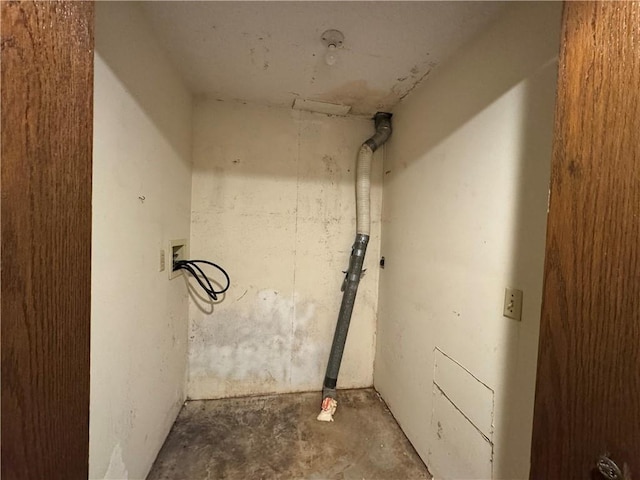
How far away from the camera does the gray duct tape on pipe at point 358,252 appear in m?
2.09

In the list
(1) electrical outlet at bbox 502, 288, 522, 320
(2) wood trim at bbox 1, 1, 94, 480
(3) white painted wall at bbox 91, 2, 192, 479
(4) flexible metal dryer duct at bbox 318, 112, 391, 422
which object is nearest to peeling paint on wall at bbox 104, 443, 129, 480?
(3) white painted wall at bbox 91, 2, 192, 479

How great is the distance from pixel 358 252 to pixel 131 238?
1.44 meters

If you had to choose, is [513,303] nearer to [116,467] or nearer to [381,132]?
[381,132]

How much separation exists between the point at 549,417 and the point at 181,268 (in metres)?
1.81

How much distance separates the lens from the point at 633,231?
47cm

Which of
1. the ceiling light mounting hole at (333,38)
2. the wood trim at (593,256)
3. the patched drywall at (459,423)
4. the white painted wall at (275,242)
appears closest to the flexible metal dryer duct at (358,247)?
the white painted wall at (275,242)

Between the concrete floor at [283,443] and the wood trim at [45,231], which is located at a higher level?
the wood trim at [45,231]

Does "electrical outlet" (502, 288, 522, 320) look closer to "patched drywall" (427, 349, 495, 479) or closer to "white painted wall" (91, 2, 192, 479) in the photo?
"patched drywall" (427, 349, 495, 479)

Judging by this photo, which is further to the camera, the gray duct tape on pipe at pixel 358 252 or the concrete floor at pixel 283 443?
the gray duct tape on pipe at pixel 358 252

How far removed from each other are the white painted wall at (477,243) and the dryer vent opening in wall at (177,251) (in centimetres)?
146

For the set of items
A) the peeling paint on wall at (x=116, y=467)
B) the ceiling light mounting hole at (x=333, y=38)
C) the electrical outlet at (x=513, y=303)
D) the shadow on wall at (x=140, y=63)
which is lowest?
the peeling paint on wall at (x=116, y=467)

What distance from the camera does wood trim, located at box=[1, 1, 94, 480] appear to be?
37cm

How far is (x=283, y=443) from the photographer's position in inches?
66.7

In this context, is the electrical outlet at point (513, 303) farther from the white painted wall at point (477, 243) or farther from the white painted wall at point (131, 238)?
the white painted wall at point (131, 238)
